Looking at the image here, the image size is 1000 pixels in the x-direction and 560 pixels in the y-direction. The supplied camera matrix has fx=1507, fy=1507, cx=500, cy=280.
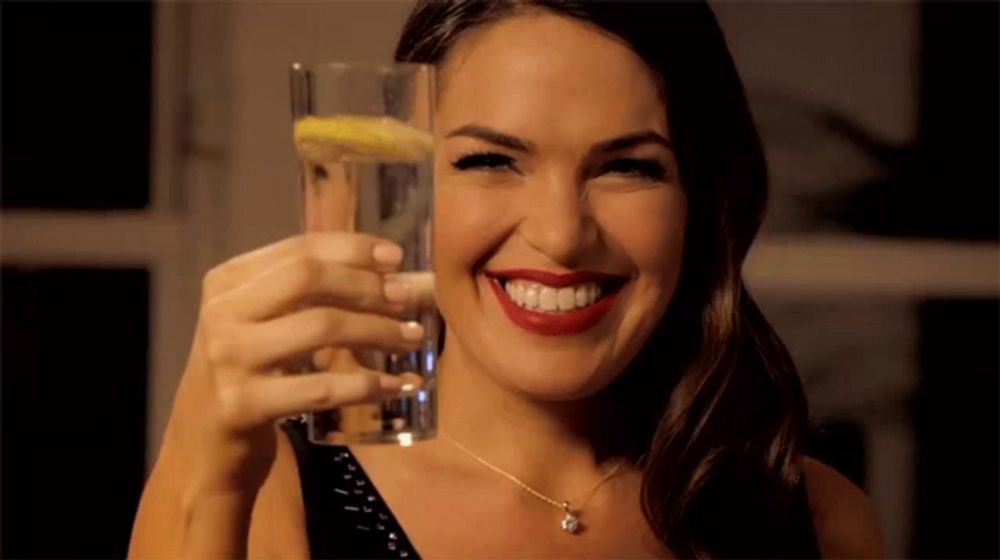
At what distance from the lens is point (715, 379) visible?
3.73ft

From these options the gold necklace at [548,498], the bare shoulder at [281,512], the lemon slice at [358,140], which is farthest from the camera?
the gold necklace at [548,498]

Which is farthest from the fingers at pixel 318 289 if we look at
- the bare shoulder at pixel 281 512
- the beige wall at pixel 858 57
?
the beige wall at pixel 858 57

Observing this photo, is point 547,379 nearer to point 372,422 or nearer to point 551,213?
point 551,213

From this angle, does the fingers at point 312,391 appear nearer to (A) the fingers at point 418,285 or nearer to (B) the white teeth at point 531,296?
(A) the fingers at point 418,285

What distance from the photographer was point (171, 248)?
108 cm

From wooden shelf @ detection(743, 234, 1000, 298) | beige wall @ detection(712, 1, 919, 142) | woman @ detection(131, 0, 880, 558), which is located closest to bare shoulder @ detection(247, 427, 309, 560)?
woman @ detection(131, 0, 880, 558)

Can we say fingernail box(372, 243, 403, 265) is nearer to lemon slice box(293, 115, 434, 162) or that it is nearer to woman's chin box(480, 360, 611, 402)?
lemon slice box(293, 115, 434, 162)

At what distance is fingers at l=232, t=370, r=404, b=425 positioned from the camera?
758mm

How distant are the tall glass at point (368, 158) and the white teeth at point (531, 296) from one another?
9.9 inches

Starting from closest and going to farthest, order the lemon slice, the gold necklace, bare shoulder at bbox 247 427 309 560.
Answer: the lemon slice
bare shoulder at bbox 247 427 309 560
the gold necklace

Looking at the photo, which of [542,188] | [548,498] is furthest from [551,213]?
[548,498]

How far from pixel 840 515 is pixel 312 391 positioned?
0.57 m

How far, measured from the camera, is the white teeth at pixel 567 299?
40.7 inches

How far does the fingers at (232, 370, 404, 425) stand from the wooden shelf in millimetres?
453
